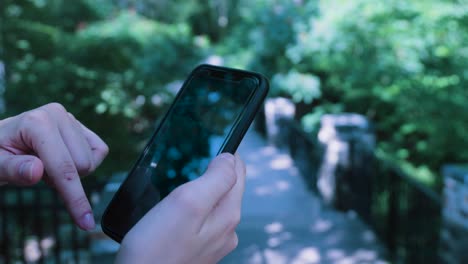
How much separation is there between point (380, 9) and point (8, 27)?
181 inches

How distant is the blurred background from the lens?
450 centimetres

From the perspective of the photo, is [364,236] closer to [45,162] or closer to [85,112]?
[85,112]

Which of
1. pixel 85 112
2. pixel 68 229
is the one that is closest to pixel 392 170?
pixel 85 112

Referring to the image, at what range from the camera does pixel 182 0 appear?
18.1 m

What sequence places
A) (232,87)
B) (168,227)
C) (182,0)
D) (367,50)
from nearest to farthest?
(168,227), (232,87), (367,50), (182,0)

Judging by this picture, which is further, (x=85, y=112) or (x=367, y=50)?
(x=367, y=50)

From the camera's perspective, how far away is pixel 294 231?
4.85 metres

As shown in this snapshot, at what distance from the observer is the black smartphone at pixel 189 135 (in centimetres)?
105

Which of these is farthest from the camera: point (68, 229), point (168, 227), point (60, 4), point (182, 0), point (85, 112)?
point (182, 0)

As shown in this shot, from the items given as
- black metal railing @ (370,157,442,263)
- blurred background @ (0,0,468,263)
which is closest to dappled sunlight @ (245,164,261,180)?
blurred background @ (0,0,468,263)

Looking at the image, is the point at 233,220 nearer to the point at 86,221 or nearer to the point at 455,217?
the point at 86,221

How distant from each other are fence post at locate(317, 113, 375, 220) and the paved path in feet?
0.63

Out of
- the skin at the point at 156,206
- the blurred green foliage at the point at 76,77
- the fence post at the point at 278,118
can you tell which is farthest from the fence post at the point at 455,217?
the fence post at the point at 278,118

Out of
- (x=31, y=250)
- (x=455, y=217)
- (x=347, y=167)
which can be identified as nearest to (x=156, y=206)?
(x=455, y=217)
